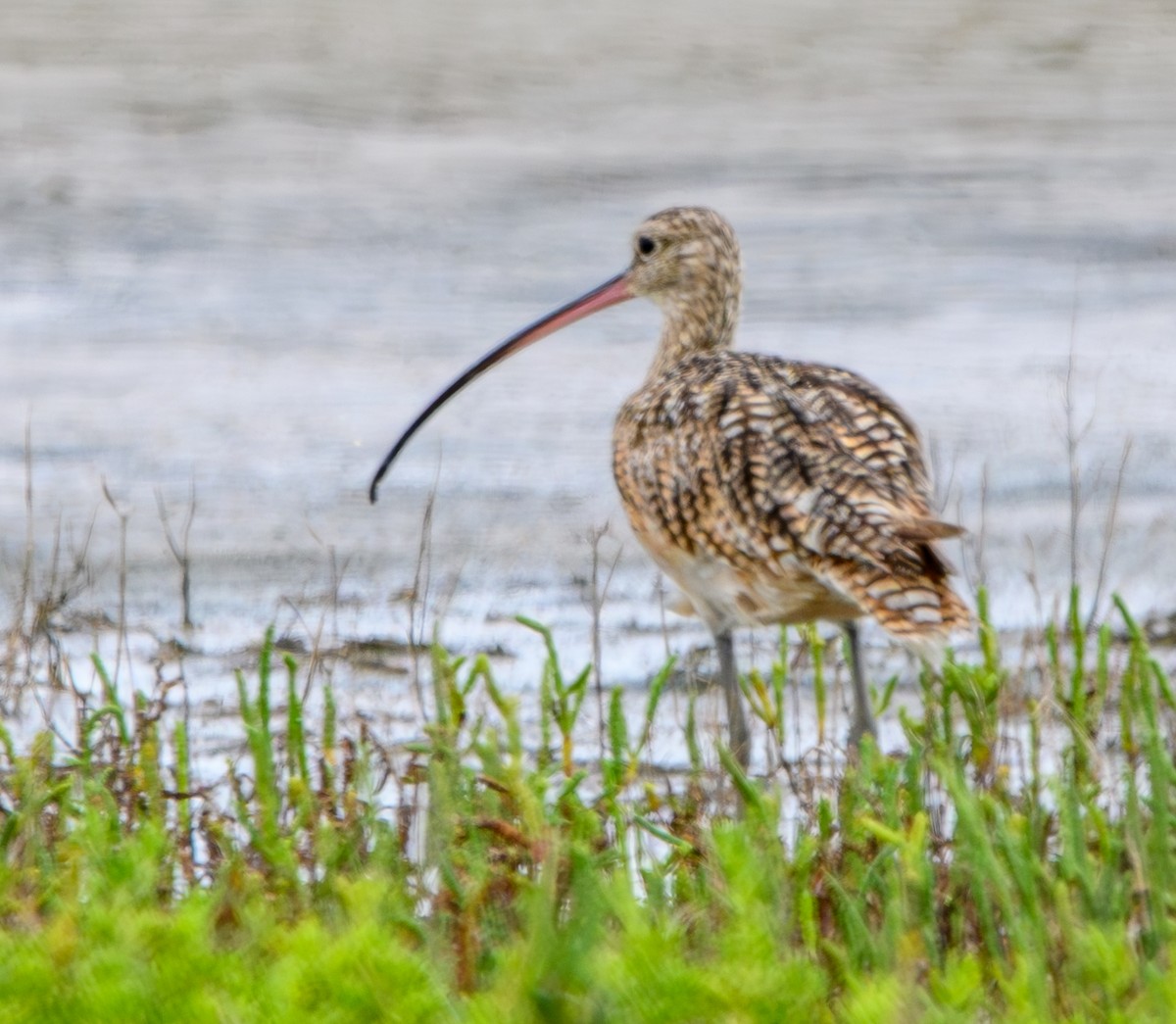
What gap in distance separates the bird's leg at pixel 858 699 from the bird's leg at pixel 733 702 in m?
0.23

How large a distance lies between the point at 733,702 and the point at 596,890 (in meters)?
2.75

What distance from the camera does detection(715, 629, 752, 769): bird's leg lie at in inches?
207

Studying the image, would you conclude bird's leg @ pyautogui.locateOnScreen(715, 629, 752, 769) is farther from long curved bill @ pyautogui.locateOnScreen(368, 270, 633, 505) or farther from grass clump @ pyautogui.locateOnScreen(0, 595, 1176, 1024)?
long curved bill @ pyautogui.locateOnScreen(368, 270, 633, 505)

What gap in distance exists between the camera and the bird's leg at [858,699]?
203 inches

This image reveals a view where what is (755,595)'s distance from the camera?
17.4 ft

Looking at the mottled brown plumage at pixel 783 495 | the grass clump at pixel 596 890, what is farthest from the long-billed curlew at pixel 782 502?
the grass clump at pixel 596 890

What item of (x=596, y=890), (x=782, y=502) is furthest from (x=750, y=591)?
(x=596, y=890)

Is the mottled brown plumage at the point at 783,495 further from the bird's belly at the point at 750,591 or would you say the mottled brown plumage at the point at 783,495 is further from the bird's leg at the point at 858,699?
the bird's leg at the point at 858,699

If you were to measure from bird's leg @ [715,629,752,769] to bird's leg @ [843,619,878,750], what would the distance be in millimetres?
231

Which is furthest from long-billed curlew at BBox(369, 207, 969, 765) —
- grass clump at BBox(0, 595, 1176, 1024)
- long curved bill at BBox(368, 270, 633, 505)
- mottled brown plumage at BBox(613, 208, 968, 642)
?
long curved bill at BBox(368, 270, 633, 505)

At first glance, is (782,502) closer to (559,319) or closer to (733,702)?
(733,702)

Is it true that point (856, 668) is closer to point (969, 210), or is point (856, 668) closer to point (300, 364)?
point (300, 364)

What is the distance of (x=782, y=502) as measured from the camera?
512 centimetres

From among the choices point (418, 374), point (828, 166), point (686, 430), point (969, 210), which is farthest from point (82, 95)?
point (686, 430)
